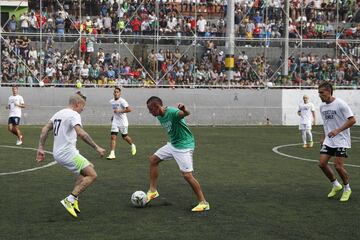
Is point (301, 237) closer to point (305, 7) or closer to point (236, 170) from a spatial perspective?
point (236, 170)

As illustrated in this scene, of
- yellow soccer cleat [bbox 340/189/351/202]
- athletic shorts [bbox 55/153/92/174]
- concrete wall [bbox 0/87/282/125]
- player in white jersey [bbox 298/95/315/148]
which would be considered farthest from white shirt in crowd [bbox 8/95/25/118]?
yellow soccer cleat [bbox 340/189/351/202]

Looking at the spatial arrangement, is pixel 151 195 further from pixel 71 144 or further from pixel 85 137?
pixel 85 137

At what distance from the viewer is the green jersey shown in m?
11.6

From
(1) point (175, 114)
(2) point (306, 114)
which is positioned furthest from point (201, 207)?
(2) point (306, 114)

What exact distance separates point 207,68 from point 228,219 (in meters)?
25.2

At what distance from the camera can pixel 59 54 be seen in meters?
34.2

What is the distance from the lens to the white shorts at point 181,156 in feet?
38.0

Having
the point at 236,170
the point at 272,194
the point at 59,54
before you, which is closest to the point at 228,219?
the point at 272,194

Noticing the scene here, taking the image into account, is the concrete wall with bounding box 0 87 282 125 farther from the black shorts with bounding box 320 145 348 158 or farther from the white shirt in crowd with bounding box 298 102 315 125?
the black shorts with bounding box 320 145 348 158

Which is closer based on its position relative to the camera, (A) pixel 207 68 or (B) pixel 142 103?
(B) pixel 142 103

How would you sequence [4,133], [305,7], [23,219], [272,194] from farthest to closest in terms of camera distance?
[305,7] → [4,133] → [272,194] → [23,219]

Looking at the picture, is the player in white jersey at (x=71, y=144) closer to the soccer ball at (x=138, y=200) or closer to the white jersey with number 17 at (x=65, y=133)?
the white jersey with number 17 at (x=65, y=133)

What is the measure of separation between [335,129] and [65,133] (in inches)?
193

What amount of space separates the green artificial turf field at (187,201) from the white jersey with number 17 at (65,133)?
3.25 feet
